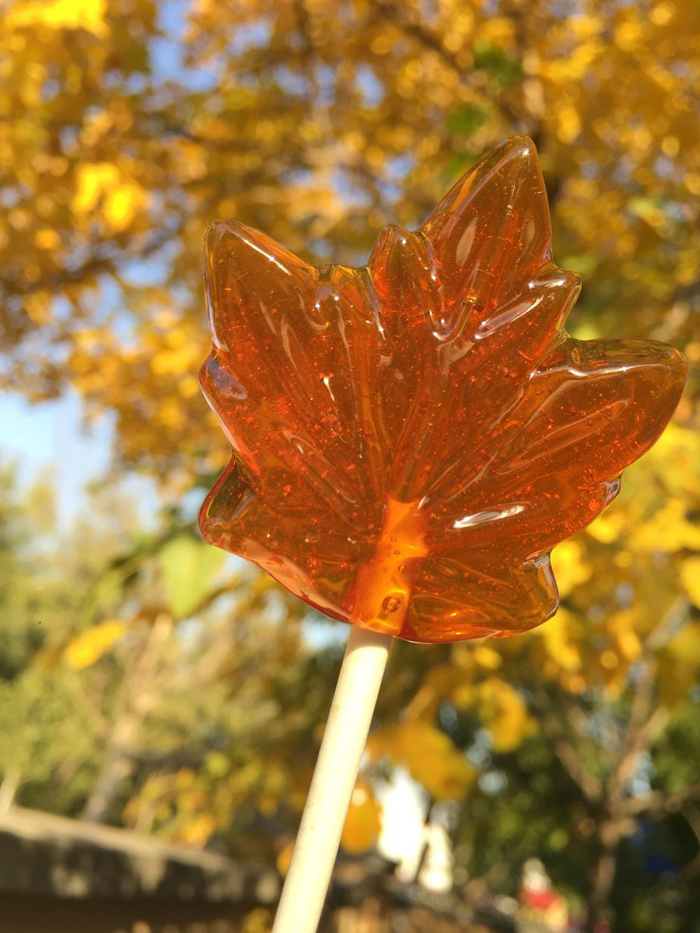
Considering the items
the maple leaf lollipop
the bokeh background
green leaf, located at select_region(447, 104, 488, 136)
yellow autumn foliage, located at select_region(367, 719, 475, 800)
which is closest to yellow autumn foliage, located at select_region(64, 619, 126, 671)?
the bokeh background

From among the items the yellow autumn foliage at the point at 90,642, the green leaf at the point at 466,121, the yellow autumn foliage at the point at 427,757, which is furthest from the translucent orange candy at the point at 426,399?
the green leaf at the point at 466,121

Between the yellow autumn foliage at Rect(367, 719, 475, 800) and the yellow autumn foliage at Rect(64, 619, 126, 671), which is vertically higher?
the yellow autumn foliage at Rect(64, 619, 126, 671)

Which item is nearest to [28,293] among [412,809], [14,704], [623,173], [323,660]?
[623,173]

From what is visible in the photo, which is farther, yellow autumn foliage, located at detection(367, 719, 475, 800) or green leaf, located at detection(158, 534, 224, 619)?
yellow autumn foliage, located at detection(367, 719, 475, 800)

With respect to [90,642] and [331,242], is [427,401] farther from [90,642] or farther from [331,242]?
[331,242]

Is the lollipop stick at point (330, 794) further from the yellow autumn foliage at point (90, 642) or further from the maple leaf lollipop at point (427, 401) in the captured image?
the yellow autumn foliage at point (90, 642)

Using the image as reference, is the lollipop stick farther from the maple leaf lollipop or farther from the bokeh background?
the bokeh background

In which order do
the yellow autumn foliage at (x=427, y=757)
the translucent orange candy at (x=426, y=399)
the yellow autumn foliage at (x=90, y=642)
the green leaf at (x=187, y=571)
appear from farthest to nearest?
the yellow autumn foliage at (x=427, y=757) < the yellow autumn foliage at (x=90, y=642) < the green leaf at (x=187, y=571) < the translucent orange candy at (x=426, y=399)

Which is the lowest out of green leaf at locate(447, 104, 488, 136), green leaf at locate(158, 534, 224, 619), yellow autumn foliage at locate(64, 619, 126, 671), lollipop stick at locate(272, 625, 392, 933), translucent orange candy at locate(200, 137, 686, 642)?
yellow autumn foliage at locate(64, 619, 126, 671)
